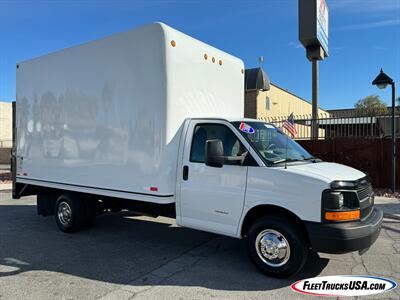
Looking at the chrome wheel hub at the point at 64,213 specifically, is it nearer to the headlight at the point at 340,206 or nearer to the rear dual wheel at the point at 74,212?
the rear dual wheel at the point at 74,212

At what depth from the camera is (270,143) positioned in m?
5.41

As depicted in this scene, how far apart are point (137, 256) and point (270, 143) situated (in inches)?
105

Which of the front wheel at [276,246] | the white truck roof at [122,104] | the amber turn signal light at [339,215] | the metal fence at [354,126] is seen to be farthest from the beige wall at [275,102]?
the amber turn signal light at [339,215]

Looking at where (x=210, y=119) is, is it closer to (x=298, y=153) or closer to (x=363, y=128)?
(x=298, y=153)

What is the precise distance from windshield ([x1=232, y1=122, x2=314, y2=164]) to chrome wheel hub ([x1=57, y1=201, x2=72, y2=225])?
387 cm

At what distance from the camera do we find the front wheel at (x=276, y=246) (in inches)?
183

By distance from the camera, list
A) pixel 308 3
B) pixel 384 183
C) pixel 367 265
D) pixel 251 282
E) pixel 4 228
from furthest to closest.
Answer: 1. pixel 308 3
2. pixel 384 183
3. pixel 4 228
4. pixel 367 265
5. pixel 251 282

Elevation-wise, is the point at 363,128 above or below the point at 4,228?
above

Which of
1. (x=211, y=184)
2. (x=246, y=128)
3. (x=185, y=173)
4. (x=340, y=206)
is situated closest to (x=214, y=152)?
(x=211, y=184)

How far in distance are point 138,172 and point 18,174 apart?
12.7ft

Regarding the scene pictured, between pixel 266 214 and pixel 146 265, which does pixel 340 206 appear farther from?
pixel 146 265

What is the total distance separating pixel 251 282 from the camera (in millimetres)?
4734

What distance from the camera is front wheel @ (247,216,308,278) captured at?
15.2ft

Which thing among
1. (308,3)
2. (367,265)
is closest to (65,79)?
(367,265)
